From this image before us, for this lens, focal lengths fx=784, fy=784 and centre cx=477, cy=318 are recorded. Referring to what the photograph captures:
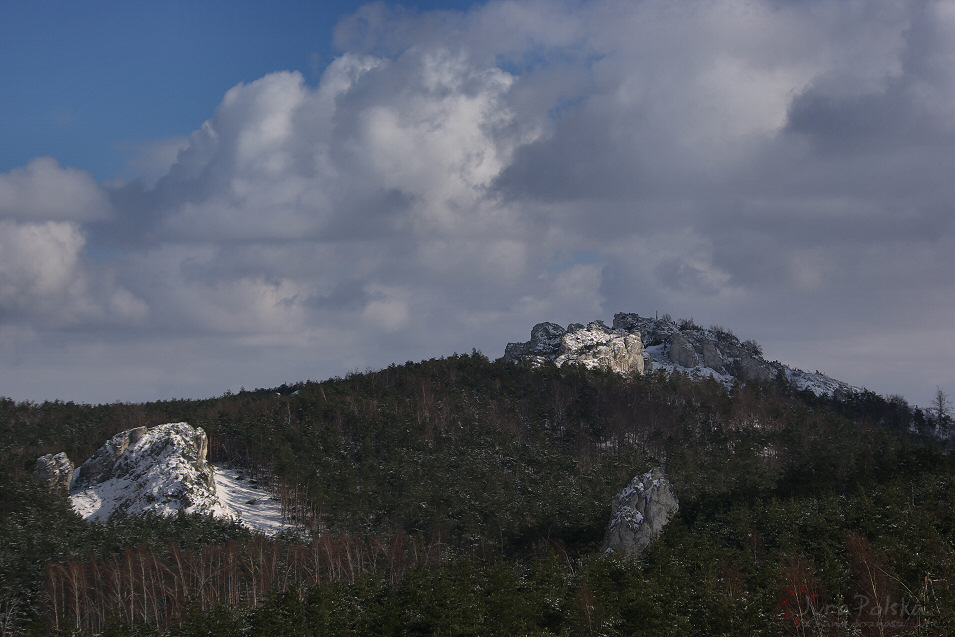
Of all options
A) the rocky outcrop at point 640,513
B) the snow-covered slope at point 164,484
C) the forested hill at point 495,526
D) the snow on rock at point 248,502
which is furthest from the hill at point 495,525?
the snow-covered slope at point 164,484

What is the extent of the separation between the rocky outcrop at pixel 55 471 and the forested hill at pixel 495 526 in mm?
3995

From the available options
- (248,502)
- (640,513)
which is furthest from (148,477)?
(640,513)

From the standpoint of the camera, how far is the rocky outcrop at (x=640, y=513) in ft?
331

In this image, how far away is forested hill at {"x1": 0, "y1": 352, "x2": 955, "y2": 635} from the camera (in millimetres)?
54906

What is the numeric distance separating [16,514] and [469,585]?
83961 millimetres

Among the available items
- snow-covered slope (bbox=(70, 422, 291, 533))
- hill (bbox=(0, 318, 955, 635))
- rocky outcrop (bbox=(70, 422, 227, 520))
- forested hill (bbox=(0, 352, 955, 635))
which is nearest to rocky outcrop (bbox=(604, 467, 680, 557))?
forested hill (bbox=(0, 352, 955, 635))

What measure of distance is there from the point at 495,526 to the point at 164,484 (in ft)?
187

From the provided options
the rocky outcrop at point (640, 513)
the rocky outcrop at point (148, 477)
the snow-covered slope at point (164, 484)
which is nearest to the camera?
the rocky outcrop at point (640, 513)

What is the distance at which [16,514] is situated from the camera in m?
114

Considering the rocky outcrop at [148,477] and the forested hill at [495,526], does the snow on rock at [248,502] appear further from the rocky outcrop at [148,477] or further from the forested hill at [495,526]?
the rocky outcrop at [148,477]

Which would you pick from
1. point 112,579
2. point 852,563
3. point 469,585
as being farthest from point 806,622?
point 112,579

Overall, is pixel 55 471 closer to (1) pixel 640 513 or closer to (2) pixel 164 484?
(2) pixel 164 484

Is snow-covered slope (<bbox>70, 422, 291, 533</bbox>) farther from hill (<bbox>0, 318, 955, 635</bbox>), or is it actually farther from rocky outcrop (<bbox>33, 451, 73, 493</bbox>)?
hill (<bbox>0, 318, 955, 635</bbox>)

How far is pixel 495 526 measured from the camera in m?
110
